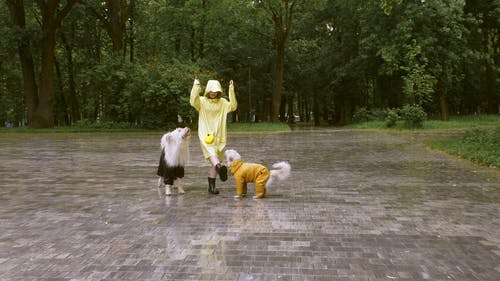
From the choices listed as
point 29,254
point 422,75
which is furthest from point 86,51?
point 29,254

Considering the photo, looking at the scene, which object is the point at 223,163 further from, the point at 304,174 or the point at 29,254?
the point at 29,254

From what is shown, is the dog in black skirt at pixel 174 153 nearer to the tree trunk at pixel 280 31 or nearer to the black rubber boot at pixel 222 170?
the black rubber boot at pixel 222 170

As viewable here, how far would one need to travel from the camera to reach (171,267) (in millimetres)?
4145

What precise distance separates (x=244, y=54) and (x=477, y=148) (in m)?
29.6

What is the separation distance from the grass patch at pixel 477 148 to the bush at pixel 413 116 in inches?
411

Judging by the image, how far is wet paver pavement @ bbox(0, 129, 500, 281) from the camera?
13.5ft

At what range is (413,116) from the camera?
1039 inches

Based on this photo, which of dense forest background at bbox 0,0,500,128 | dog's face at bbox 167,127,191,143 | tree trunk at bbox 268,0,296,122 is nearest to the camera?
dog's face at bbox 167,127,191,143

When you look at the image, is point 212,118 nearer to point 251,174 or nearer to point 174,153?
point 174,153

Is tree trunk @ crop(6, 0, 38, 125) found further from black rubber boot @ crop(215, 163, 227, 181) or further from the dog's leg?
black rubber boot @ crop(215, 163, 227, 181)

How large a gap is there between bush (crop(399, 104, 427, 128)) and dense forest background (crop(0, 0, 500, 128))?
9.18 feet

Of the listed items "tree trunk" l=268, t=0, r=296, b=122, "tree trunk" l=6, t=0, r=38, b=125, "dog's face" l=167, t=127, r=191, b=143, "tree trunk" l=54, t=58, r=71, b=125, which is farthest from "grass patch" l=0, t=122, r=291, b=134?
"dog's face" l=167, t=127, r=191, b=143

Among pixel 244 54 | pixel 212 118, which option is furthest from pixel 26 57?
pixel 212 118

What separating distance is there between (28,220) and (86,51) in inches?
1523
